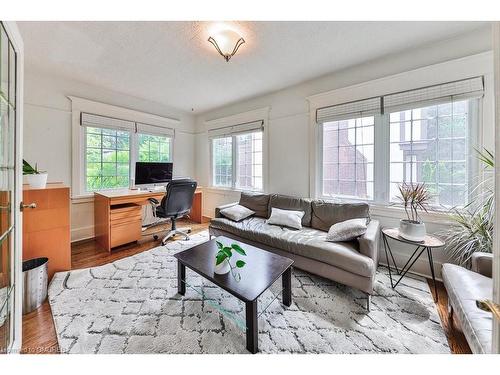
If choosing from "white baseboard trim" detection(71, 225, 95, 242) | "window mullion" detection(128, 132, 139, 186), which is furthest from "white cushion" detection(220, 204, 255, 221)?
"white baseboard trim" detection(71, 225, 95, 242)

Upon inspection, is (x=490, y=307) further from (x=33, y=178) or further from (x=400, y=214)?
(x=33, y=178)

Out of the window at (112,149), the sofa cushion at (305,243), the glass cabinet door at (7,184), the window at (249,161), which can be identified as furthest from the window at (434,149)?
the window at (112,149)

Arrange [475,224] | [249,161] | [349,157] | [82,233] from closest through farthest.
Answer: [475,224] → [349,157] → [82,233] → [249,161]

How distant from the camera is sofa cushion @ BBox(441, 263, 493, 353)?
0.93 meters

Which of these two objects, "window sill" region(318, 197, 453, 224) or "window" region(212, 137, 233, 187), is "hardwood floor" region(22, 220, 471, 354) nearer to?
"window sill" region(318, 197, 453, 224)

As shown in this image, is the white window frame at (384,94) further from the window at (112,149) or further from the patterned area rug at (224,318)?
the window at (112,149)

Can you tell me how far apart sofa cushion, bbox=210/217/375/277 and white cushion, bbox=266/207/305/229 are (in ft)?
0.27

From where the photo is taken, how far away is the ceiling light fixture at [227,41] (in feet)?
5.92

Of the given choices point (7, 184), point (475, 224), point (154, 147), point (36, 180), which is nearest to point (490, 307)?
point (475, 224)

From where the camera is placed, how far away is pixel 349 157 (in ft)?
8.61

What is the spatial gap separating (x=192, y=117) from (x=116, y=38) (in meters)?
2.61

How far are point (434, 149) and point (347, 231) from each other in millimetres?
1295
